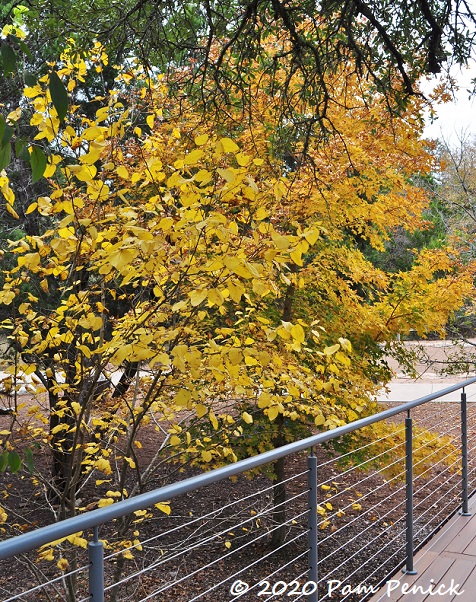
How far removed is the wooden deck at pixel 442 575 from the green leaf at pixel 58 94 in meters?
2.96

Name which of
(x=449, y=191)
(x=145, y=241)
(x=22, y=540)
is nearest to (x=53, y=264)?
(x=145, y=241)

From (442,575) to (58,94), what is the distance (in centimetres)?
342

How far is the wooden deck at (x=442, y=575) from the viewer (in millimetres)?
3436

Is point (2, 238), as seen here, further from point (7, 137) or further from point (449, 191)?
point (449, 191)

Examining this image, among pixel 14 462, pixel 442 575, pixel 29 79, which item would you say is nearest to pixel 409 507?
pixel 442 575

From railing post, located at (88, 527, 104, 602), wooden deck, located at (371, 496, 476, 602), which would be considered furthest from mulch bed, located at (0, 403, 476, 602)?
railing post, located at (88, 527, 104, 602)

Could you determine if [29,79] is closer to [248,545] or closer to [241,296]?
[241,296]

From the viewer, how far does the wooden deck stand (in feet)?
11.3

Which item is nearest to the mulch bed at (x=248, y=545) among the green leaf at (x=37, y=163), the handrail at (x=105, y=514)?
the handrail at (x=105, y=514)

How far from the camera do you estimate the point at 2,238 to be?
28.5ft

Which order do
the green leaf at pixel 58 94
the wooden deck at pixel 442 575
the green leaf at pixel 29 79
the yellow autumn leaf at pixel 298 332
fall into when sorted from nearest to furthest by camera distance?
the green leaf at pixel 58 94
the green leaf at pixel 29 79
the yellow autumn leaf at pixel 298 332
the wooden deck at pixel 442 575

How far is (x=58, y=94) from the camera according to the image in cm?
128

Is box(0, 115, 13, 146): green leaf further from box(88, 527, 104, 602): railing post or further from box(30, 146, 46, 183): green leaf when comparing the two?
box(88, 527, 104, 602): railing post

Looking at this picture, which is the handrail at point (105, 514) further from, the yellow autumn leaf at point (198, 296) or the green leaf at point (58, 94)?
the green leaf at point (58, 94)
